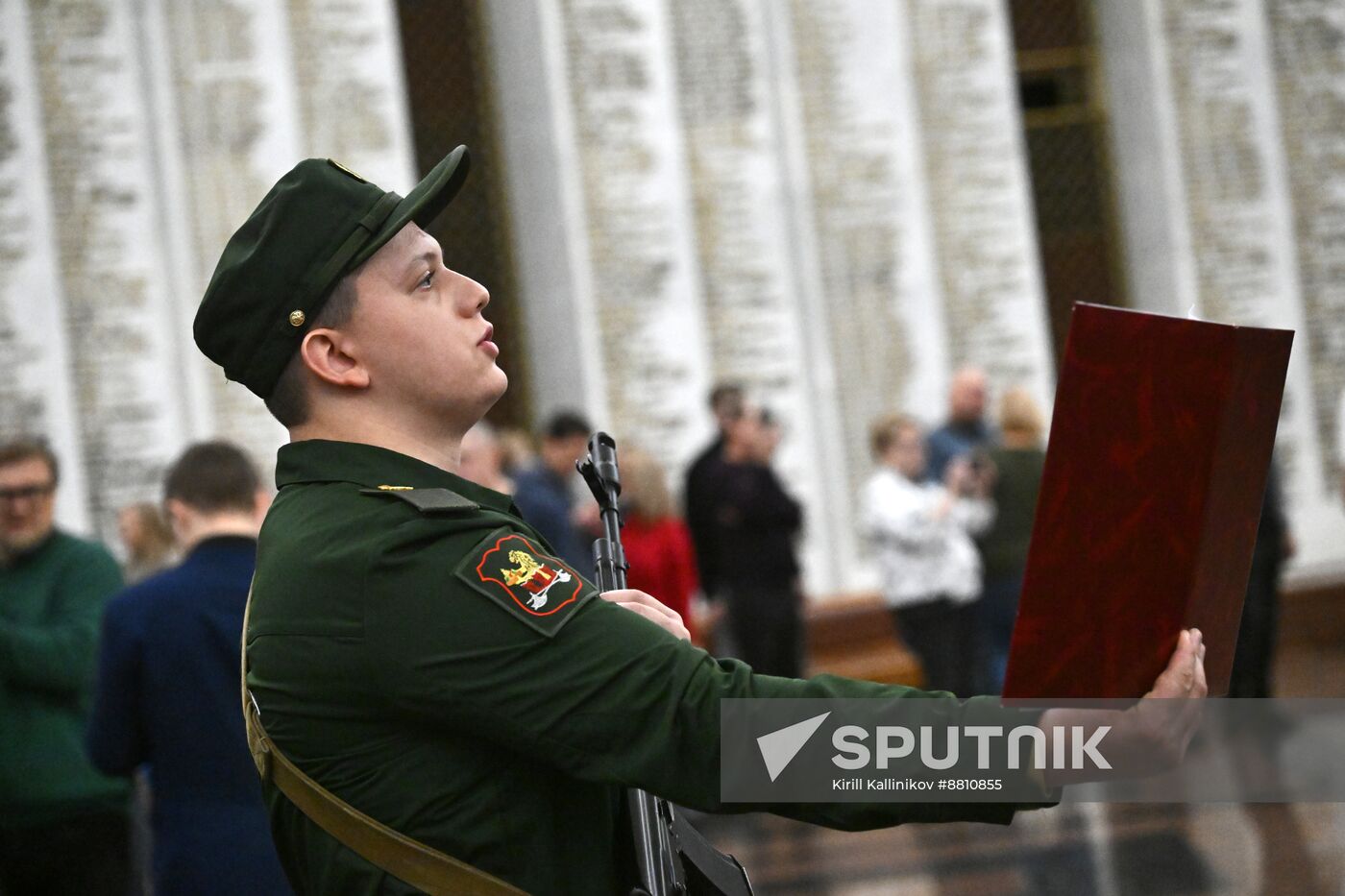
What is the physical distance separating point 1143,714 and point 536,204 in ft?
33.0

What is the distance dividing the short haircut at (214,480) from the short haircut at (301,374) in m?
2.29

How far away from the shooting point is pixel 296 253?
1.89 meters

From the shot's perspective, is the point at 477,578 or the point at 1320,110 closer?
the point at 477,578

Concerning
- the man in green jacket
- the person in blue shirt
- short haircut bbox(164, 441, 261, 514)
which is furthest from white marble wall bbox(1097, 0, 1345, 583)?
the person in blue shirt

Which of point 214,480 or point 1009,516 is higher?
point 214,480

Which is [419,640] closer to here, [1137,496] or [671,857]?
[671,857]

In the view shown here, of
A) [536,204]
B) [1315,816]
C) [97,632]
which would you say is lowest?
[1315,816]

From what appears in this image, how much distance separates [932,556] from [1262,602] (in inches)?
62.5

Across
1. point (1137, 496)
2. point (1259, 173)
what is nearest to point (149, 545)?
point (1137, 496)

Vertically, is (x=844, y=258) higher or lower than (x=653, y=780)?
higher

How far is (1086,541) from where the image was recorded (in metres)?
1.71

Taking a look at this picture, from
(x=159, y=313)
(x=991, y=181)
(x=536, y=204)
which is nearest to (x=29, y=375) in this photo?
(x=159, y=313)

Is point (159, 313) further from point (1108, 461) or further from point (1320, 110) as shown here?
point (1108, 461)

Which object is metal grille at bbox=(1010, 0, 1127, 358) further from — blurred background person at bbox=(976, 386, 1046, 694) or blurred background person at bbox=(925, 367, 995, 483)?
blurred background person at bbox=(976, 386, 1046, 694)
